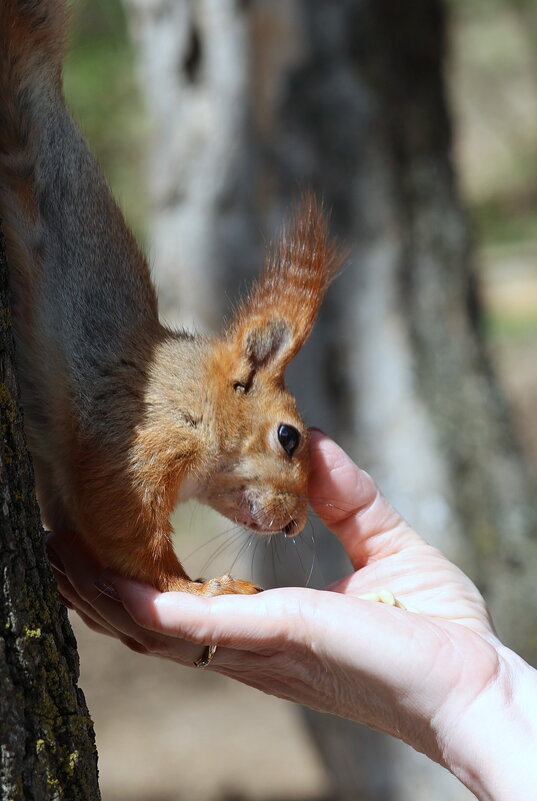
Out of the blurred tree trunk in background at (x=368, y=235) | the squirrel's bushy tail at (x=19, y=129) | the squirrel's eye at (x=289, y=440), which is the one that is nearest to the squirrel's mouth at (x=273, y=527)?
the squirrel's eye at (x=289, y=440)

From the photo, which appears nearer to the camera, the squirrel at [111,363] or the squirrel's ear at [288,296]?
the squirrel at [111,363]

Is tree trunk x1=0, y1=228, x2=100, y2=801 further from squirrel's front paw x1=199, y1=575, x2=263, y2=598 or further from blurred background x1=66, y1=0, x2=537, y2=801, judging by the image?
blurred background x1=66, y1=0, x2=537, y2=801

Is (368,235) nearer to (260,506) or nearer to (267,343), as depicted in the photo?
(267,343)

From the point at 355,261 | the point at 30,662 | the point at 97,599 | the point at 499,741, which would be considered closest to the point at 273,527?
the point at 97,599

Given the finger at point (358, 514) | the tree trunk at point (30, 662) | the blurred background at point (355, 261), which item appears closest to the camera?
the tree trunk at point (30, 662)

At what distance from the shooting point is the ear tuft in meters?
1.75

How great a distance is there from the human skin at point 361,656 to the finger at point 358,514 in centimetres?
20

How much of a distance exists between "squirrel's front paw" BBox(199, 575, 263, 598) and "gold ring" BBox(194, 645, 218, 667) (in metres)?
0.08

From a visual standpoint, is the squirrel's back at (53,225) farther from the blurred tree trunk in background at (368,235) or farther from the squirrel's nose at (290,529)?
the blurred tree trunk in background at (368,235)

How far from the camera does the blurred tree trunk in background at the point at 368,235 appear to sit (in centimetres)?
334

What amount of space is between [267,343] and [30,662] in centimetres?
84

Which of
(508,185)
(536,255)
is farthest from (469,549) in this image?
(508,185)

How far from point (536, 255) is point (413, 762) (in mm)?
7766

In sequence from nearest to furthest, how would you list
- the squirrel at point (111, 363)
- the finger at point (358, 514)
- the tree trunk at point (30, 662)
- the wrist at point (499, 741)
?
the tree trunk at point (30, 662) → the wrist at point (499, 741) → the squirrel at point (111, 363) → the finger at point (358, 514)
